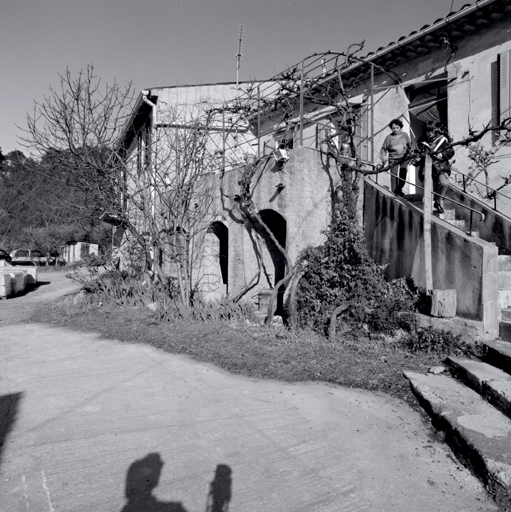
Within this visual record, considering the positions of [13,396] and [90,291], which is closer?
[13,396]

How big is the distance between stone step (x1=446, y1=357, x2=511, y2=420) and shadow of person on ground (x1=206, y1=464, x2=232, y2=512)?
2481mm

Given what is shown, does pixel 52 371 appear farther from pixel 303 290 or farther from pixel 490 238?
pixel 490 238

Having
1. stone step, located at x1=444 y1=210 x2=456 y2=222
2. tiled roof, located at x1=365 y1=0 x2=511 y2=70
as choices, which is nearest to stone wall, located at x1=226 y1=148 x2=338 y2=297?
stone step, located at x1=444 y1=210 x2=456 y2=222

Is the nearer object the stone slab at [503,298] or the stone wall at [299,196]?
the stone slab at [503,298]

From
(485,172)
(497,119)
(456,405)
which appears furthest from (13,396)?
(497,119)

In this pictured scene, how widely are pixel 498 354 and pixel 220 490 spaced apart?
3.57 metres

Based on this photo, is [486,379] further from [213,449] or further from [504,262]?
[504,262]

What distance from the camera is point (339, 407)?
417cm

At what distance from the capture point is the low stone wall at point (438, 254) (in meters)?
5.50

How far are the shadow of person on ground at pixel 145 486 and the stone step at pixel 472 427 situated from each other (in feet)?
6.67

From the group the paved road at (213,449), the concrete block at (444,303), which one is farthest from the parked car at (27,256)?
the concrete block at (444,303)

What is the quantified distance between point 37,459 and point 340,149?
7289mm

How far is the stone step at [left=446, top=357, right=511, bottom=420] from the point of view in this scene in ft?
12.4

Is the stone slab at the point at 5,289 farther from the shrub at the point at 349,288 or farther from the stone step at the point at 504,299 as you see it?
the stone step at the point at 504,299
